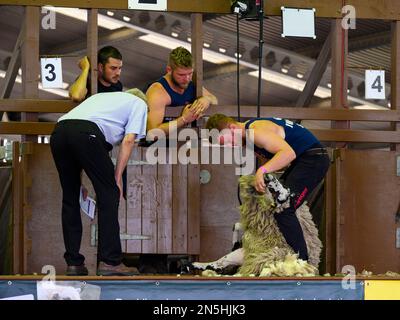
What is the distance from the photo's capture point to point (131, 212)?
801 cm

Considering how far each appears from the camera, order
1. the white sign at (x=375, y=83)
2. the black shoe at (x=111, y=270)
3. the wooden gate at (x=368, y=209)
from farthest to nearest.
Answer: the white sign at (x=375, y=83), the wooden gate at (x=368, y=209), the black shoe at (x=111, y=270)

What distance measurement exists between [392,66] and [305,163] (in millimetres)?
1919

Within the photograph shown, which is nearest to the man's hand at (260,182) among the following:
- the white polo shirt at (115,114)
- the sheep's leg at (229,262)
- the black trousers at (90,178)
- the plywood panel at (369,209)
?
the sheep's leg at (229,262)

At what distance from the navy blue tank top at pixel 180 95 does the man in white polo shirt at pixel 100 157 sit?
137 cm

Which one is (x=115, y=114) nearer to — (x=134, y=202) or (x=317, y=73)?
(x=134, y=202)

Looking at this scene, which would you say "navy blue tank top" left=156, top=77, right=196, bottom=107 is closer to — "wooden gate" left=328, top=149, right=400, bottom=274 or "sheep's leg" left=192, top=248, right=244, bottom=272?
"wooden gate" left=328, top=149, right=400, bottom=274

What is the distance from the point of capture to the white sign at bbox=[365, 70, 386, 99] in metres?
8.46

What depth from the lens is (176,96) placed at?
8.09 m

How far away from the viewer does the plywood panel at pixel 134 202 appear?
8.01 meters

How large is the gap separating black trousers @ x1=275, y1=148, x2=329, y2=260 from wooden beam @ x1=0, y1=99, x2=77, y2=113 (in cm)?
186

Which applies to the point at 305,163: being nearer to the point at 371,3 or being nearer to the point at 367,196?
the point at 367,196

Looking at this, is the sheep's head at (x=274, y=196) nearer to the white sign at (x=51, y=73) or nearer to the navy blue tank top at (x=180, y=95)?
the navy blue tank top at (x=180, y=95)

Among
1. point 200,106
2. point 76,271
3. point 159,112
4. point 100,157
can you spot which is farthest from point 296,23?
point 76,271
